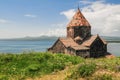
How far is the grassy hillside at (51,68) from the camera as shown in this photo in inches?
639

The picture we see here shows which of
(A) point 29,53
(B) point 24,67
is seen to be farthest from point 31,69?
(A) point 29,53

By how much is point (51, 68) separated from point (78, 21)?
3868cm

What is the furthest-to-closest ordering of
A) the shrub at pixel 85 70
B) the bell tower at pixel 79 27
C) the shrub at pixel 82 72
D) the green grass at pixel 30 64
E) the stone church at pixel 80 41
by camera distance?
the bell tower at pixel 79 27, the stone church at pixel 80 41, the green grass at pixel 30 64, the shrub at pixel 85 70, the shrub at pixel 82 72

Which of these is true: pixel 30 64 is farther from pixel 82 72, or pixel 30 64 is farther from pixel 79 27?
pixel 79 27

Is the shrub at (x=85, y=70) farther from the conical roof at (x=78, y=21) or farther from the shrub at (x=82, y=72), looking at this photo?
the conical roof at (x=78, y=21)

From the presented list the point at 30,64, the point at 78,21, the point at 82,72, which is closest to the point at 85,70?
the point at 82,72

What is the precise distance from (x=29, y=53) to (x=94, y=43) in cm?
3453

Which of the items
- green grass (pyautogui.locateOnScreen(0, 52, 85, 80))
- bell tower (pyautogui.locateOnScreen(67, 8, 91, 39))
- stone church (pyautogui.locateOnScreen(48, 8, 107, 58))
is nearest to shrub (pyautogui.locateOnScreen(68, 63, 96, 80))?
green grass (pyautogui.locateOnScreen(0, 52, 85, 80))

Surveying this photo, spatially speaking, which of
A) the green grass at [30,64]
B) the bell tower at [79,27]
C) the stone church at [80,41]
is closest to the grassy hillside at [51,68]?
the green grass at [30,64]

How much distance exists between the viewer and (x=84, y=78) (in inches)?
624

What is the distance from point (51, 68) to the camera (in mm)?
19719

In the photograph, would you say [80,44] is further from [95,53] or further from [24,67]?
[24,67]

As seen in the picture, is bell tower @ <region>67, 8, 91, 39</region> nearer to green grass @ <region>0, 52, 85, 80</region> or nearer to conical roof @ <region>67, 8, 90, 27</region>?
conical roof @ <region>67, 8, 90, 27</region>

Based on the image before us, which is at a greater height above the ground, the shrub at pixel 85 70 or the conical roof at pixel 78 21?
the conical roof at pixel 78 21
